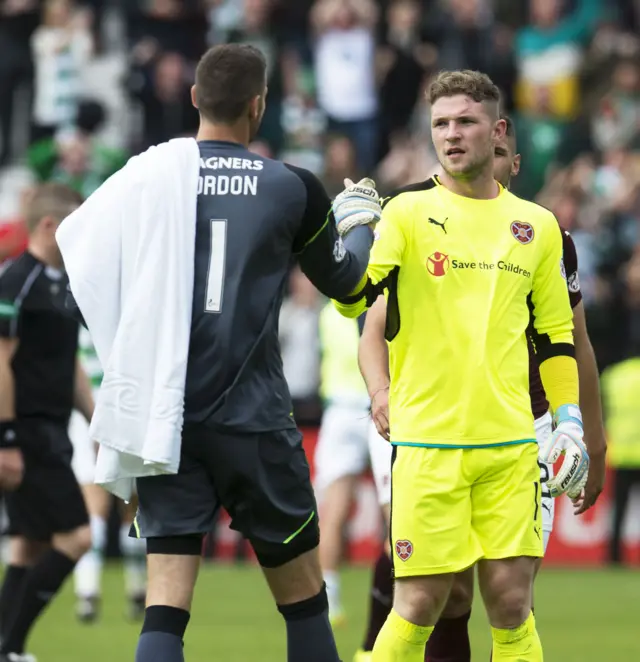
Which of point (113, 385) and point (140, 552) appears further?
point (140, 552)

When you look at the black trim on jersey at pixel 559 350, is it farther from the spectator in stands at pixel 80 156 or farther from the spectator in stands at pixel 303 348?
the spectator in stands at pixel 80 156

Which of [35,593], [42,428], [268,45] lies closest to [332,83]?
[268,45]

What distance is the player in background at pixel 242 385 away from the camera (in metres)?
5.66

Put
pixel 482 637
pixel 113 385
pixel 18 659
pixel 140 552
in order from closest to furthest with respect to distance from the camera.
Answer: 1. pixel 113 385
2. pixel 18 659
3. pixel 482 637
4. pixel 140 552

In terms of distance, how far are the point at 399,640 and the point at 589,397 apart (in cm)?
146

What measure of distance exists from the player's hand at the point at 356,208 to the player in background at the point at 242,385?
127 millimetres

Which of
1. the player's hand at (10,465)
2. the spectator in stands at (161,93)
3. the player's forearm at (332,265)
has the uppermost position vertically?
the spectator in stands at (161,93)

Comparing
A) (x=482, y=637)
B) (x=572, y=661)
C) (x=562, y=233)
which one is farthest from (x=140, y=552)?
(x=562, y=233)

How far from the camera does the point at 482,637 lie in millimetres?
10547

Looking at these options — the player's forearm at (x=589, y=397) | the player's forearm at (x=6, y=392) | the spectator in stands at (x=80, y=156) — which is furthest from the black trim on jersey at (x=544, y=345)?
the spectator in stands at (x=80, y=156)

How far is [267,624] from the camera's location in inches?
452

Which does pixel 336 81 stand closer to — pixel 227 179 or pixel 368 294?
pixel 368 294

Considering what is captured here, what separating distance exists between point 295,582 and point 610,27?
14.6 meters

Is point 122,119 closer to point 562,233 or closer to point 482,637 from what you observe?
point 482,637
